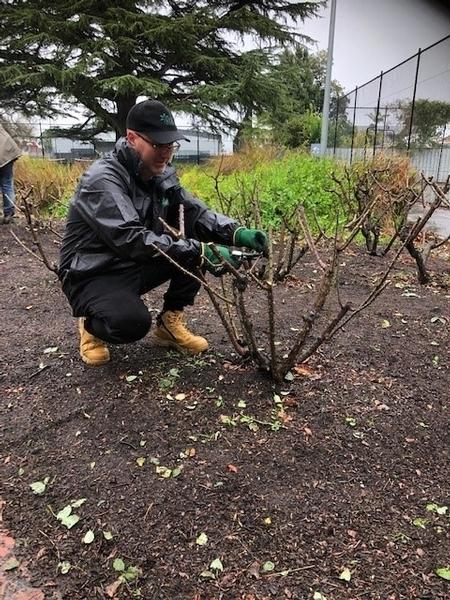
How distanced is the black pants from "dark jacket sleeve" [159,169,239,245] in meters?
0.24

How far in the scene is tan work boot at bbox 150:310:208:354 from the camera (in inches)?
97.0

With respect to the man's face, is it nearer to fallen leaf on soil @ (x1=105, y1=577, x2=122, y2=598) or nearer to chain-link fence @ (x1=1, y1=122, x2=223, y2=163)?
fallen leaf on soil @ (x1=105, y1=577, x2=122, y2=598)

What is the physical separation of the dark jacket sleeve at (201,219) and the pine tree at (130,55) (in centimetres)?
1212

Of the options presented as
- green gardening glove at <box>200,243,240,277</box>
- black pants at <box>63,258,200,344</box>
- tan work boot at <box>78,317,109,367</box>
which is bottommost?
tan work boot at <box>78,317,109,367</box>

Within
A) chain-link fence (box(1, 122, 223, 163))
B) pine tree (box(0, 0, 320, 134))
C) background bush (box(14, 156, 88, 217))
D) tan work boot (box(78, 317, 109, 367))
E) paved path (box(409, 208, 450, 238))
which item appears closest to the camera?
tan work boot (box(78, 317, 109, 367))

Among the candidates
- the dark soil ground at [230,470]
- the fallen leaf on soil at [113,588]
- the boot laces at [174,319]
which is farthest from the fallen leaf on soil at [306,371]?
the fallen leaf on soil at [113,588]

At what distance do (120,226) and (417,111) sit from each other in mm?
9089

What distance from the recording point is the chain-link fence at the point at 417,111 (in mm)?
8695

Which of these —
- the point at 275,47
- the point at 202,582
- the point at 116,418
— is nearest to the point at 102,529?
the point at 202,582

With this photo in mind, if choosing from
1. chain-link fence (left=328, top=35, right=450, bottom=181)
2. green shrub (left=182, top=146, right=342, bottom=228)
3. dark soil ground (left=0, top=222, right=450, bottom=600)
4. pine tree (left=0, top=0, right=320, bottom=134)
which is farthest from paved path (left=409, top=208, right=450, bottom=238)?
pine tree (left=0, top=0, right=320, bottom=134)

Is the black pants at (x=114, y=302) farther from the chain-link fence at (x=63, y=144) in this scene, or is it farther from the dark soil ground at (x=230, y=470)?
the chain-link fence at (x=63, y=144)

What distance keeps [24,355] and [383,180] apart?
4889 millimetres

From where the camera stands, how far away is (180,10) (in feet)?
52.2

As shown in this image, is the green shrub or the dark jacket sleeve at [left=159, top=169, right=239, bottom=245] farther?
the green shrub
